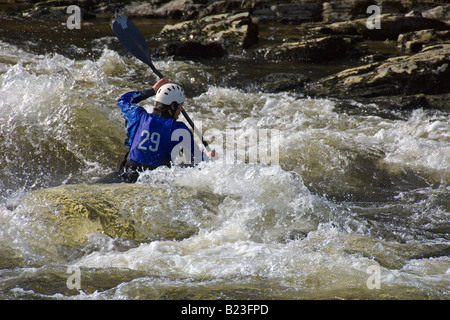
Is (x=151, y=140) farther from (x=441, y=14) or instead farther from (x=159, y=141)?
(x=441, y=14)

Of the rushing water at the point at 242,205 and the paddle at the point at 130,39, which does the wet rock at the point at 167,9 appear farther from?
the paddle at the point at 130,39

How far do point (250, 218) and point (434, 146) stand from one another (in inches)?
125

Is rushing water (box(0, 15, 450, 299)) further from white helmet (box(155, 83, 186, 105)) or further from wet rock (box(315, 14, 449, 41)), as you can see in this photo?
wet rock (box(315, 14, 449, 41))

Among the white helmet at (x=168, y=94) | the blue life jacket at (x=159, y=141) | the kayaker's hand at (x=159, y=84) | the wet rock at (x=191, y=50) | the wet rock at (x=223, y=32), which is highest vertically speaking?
the wet rock at (x=223, y=32)

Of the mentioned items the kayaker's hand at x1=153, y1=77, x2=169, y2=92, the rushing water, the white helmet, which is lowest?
the rushing water

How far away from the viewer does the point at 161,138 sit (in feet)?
13.7

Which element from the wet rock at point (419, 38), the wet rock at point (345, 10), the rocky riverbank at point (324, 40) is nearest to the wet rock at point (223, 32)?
the rocky riverbank at point (324, 40)

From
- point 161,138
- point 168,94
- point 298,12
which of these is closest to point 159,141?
point 161,138

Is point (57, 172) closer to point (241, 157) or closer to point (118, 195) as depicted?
point (118, 195)

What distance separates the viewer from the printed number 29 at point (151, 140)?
4.16 m

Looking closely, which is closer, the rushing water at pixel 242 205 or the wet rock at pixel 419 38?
the rushing water at pixel 242 205

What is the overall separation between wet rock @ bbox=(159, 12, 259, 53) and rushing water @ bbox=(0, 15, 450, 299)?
3.80 metres

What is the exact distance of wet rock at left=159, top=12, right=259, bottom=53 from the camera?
11203 millimetres

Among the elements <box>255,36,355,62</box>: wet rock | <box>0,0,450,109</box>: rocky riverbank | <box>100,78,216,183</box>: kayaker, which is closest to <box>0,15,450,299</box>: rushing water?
<box>100,78,216,183</box>: kayaker
